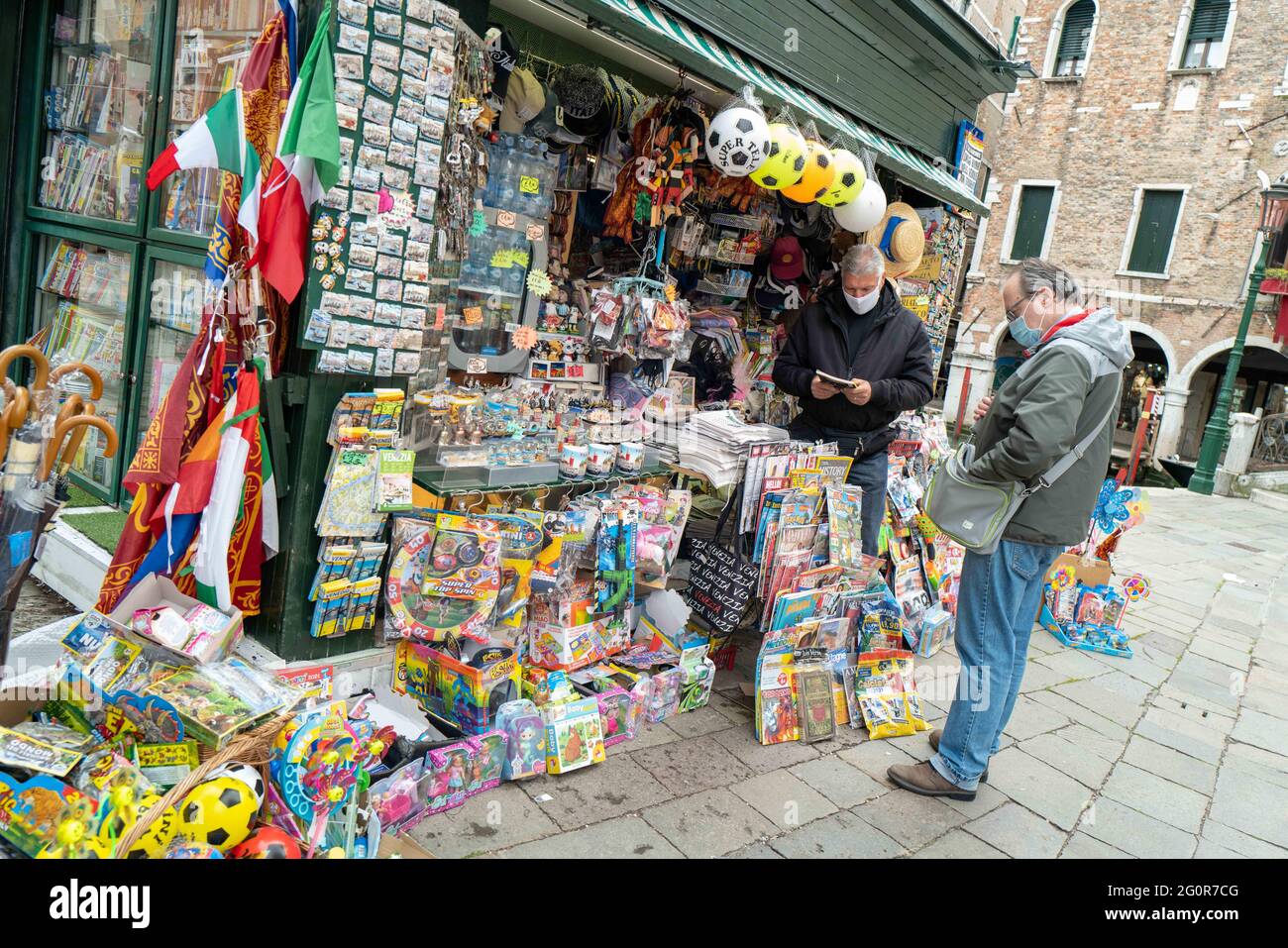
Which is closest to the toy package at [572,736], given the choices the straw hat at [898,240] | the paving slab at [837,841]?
the paving slab at [837,841]

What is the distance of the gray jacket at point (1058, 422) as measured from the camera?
305cm

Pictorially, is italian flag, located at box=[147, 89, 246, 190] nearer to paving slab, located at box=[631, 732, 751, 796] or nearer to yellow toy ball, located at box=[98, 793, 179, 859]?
yellow toy ball, located at box=[98, 793, 179, 859]

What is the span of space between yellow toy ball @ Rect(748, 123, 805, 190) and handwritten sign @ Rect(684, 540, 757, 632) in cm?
191

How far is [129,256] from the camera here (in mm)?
4043

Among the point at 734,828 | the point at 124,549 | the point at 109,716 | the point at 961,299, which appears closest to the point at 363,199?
the point at 124,549

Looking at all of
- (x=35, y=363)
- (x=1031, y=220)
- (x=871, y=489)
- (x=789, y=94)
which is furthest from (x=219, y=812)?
(x=1031, y=220)

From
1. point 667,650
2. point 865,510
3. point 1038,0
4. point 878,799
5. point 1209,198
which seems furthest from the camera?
point 1038,0

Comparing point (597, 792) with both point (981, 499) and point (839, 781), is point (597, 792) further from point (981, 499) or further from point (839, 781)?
point (981, 499)

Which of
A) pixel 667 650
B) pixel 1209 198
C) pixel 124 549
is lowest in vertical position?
pixel 667 650

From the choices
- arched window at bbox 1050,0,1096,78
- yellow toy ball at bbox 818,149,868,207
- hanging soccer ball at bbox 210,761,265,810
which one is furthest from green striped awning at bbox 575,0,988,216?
arched window at bbox 1050,0,1096,78

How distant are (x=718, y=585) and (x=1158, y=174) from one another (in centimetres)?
2159

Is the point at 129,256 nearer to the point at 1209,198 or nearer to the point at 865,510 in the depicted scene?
the point at 865,510

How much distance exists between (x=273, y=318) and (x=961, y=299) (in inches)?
947

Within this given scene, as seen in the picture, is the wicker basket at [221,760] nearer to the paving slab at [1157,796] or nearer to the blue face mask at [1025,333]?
the blue face mask at [1025,333]
